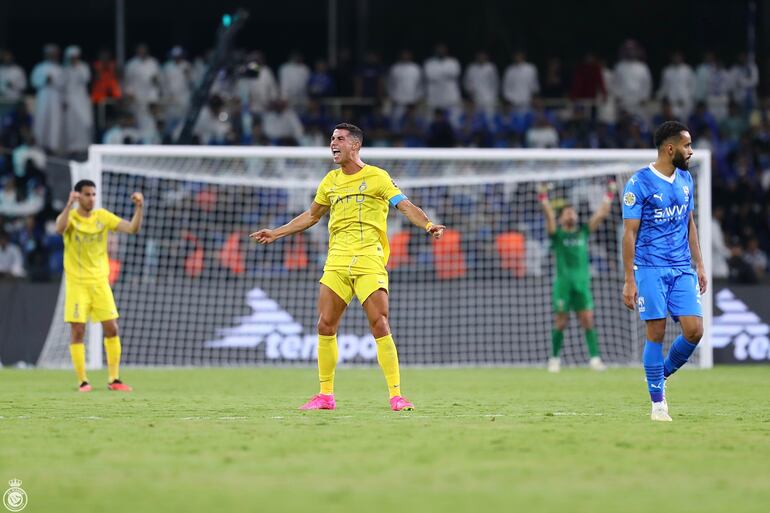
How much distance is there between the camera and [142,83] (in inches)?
1048

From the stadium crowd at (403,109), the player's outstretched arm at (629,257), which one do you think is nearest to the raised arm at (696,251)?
the player's outstretched arm at (629,257)

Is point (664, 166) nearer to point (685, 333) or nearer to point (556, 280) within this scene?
point (685, 333)

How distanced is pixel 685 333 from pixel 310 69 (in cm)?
1999

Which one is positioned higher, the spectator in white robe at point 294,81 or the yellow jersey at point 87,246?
the spectator in white robe at point 294,81

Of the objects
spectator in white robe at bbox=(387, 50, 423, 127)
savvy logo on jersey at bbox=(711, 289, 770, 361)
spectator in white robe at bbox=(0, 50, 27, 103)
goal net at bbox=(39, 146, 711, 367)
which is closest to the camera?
goal net at bbox=(39, 146, 711, 367)

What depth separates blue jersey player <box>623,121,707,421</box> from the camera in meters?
10.5

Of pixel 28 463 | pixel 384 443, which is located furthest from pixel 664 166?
pixel 28 463

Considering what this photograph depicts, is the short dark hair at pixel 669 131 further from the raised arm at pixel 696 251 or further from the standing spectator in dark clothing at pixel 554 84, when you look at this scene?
the standing spectator in dark clothing at pixel 554 84

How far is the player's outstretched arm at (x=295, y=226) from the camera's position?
11586 millimetres

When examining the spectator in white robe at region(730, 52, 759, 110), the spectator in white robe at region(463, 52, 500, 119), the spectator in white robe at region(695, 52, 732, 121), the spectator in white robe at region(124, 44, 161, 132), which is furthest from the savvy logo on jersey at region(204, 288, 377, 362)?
the spectator in white robe at region(730, 52, 759, 110)

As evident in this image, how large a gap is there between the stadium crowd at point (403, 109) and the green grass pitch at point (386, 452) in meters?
12.0

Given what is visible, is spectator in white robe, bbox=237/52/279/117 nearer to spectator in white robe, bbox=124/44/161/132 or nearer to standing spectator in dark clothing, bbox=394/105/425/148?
spectator in white robe, bbox=124/44/161/132

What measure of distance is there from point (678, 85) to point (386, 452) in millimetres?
21723

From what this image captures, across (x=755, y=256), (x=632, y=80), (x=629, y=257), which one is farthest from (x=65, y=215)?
(x=632, y=80)
